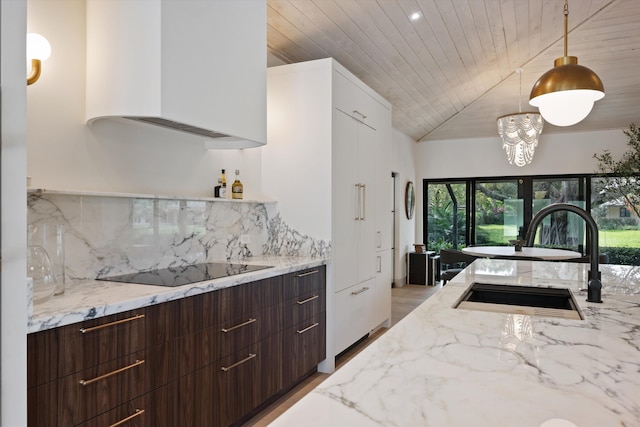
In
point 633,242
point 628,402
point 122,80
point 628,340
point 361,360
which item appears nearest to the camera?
point 628,402

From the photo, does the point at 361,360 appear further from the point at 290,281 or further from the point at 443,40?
the point at 443,40

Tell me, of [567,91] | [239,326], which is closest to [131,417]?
[239,326]

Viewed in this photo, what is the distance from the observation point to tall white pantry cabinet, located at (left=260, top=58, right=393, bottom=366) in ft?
10.9

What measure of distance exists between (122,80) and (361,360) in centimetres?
179

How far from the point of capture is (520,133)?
15.5ft

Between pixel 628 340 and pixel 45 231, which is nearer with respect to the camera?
pixel 628 340

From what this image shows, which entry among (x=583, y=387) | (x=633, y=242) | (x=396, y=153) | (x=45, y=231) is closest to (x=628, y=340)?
(x=583, y=387)

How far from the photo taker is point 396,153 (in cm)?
687

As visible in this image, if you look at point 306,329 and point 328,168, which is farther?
point 328,168

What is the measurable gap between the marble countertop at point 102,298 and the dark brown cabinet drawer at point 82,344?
0.03 m

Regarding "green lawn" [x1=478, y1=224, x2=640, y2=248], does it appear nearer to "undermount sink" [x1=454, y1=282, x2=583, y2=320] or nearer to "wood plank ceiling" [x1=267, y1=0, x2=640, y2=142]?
"wood plank ceiling" [x1=267, y1=0, x2=640, y2=142]

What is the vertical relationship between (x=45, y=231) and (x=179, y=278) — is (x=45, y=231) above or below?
above

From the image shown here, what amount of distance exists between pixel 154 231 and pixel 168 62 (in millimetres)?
1001

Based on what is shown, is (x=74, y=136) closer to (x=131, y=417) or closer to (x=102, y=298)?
(x=102, y=298)
